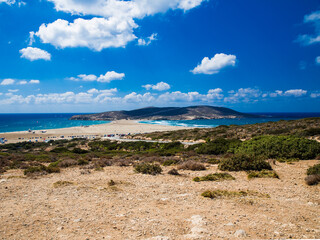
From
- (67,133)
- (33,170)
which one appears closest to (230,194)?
(33,170)

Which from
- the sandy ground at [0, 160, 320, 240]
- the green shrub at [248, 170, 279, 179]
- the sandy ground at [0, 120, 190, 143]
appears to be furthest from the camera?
the sandy ground at [0, 120, 190, 143]

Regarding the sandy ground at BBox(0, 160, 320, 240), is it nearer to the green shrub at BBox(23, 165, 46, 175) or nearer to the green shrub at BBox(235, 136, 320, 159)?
the green shrub at BBox(23, 165, 46, 175)

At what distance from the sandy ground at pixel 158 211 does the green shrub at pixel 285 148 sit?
474cm

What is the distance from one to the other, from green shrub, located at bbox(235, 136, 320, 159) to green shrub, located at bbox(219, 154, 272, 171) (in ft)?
6.81

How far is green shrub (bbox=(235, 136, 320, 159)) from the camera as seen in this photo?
12783mm

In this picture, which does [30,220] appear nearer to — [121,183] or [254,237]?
[121,183]

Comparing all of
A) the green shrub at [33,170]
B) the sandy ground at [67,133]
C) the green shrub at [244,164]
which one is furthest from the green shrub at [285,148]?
the sandy ground at [67,133]

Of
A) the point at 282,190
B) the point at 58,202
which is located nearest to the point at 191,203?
the point at 282,190

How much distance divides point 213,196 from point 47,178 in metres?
8.73

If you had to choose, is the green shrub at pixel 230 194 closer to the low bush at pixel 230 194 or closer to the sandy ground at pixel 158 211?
the low bush at pixel 230 194

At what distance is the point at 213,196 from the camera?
6.59 meters

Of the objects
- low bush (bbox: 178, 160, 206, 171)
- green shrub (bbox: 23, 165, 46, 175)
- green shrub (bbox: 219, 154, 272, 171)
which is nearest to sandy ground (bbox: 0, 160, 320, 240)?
green shrub (bbox: 219, 154, 272, 171)

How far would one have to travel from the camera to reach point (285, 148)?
13.3m

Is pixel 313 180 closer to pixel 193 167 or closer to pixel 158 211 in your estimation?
pixel 193 167
